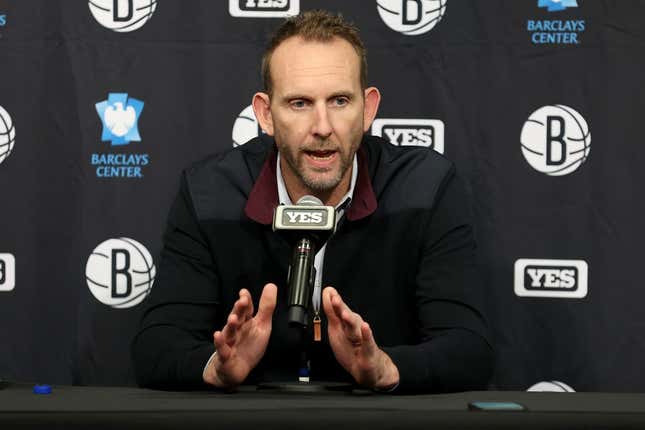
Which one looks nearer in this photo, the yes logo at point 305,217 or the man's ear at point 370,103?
the yes logo at point 305,217

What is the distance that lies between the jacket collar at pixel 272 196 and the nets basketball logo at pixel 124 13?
0.68 meters

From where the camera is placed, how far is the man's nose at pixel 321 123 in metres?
2.01

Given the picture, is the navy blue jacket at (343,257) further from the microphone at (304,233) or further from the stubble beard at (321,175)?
the microphone at (304,233)

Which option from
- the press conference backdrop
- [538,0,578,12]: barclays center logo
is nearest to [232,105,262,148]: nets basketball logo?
the press conference backdrop

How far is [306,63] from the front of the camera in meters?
2.05

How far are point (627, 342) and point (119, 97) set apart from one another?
160 centimetres

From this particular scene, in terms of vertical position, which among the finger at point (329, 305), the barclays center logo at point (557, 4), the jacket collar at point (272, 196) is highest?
the barclays center logo at point (557, 4)

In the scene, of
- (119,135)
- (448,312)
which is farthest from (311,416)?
(119,135)

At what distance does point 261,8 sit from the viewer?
2.57m

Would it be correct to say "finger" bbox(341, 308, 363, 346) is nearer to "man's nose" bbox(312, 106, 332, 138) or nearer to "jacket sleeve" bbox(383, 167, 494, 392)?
"jacket sleeve" bbox(383, 167, 494, 392)

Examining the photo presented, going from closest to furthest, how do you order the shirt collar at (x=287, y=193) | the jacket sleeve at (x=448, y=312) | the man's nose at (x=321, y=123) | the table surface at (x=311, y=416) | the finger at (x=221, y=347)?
the table surface at (x=311, y=416)
the finger at (x=221, y=347)
the jacket sleeve at (x=448, y=312)
the man's nose at (x=321, y=123)
the shirt collar at (x=287, y=193)

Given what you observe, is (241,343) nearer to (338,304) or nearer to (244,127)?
(338,304)

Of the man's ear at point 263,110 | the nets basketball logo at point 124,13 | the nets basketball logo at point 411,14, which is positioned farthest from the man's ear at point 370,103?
the nets basketball logo at point 124,13

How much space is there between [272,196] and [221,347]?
0.60 m
